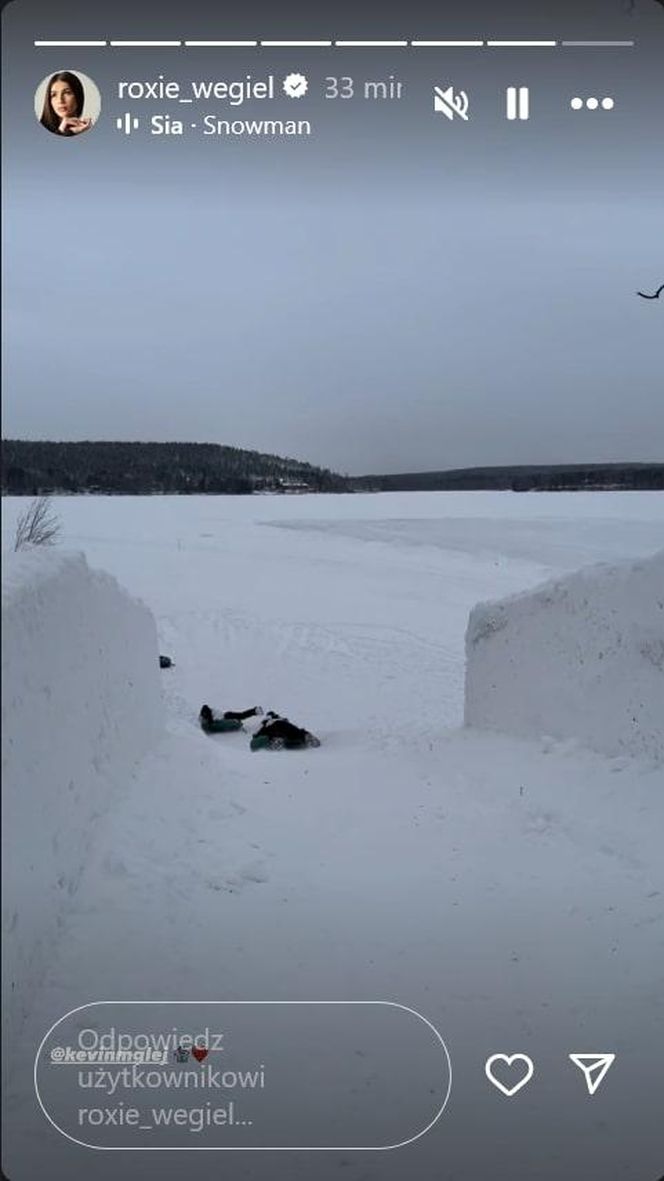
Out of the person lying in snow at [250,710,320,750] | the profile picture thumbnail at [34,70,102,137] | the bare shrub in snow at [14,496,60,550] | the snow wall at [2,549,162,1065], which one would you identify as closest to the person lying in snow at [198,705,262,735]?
the person lying in snow at [250,710,320,750]

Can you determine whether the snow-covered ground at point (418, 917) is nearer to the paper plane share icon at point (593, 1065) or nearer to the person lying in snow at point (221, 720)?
the paper plane share icon at point (593, 1065)

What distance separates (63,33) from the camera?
278 centimetres

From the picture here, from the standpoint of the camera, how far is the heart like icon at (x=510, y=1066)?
107 inches

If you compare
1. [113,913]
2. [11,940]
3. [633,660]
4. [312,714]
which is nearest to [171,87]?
[11,940]

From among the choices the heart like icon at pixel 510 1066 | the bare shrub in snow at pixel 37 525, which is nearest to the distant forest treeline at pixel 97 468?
the bare shrub in snow at pixel 37 525

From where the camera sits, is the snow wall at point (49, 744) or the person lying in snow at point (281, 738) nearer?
the snow wall at point (49, 744)

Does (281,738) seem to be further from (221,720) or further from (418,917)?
(418,917)

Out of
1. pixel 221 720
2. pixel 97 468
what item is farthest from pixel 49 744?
pixel 221 720

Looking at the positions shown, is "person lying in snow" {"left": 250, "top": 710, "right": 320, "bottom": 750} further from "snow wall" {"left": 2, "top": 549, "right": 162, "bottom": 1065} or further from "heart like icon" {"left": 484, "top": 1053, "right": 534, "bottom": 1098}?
"heart like icon" {"left": 484, "top": 1053, "right": 534, "bottom": 1098}

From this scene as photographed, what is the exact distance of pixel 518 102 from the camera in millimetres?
2998

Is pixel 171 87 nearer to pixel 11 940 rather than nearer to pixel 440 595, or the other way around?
pixel 11 940

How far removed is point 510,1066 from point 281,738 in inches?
297

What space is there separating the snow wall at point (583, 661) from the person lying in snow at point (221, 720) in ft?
12.8

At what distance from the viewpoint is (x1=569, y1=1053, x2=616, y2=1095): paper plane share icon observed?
109 inches
